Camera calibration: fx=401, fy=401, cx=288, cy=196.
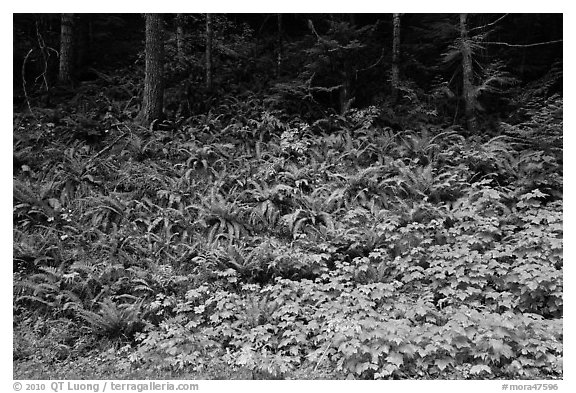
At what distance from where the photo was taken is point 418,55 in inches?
453

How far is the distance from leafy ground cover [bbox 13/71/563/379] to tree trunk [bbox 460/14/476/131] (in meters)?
0.70

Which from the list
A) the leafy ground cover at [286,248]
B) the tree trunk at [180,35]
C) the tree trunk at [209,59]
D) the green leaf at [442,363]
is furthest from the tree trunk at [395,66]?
the green leaf at [442,363]

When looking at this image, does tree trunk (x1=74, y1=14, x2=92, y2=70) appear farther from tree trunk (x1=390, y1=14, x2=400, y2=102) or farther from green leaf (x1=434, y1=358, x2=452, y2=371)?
green leaf (x1=434, y1=358, x2=452, y2=371)

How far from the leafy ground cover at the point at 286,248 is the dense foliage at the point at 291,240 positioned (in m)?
0.03

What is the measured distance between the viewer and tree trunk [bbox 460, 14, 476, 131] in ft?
30.8

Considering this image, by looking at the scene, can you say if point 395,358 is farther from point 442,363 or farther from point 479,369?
point 479,369

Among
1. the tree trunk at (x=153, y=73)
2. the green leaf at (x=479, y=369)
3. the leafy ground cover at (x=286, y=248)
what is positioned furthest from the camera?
the tree trunk at (x=153, y=73)

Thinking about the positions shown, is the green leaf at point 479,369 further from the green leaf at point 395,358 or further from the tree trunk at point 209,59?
the tree trunk at point 209,59

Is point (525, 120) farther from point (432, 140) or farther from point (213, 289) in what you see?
point (213, 289)

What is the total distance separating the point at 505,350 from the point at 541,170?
441cm

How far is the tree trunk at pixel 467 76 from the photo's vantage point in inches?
370

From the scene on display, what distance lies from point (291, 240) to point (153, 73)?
18.3ft

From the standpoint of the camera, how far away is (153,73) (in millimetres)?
9562

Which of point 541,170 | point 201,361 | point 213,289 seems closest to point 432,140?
point 541,170
